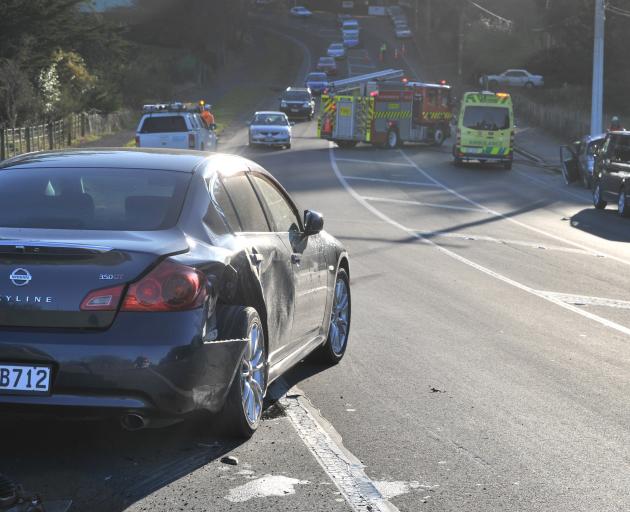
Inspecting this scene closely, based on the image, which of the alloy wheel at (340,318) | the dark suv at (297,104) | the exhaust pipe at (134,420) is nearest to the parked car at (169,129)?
the alloy wheel at (340,318)

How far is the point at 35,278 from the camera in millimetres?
5707

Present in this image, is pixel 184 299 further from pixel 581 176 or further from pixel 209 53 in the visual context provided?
pixel 209 53

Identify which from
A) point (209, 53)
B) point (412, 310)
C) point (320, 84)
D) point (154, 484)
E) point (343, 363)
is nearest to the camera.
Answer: point (154, 484)

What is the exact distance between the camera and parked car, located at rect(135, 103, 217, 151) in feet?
107

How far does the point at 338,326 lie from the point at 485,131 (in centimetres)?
3245

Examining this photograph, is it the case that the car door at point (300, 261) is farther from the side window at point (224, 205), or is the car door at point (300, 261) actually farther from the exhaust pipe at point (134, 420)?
the exhaust pipe at point (134, 420)

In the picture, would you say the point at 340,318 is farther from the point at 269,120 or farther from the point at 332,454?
the point at 269,120

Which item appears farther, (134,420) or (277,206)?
(277,206)

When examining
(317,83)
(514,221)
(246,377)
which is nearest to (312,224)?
(246,377)

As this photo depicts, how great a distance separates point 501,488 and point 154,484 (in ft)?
5.46

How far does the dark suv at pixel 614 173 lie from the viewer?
26281 millimetres

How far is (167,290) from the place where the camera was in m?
5.79

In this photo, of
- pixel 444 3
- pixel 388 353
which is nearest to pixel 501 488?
pixel 388 353

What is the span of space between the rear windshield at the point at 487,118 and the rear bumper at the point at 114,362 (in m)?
35.7
